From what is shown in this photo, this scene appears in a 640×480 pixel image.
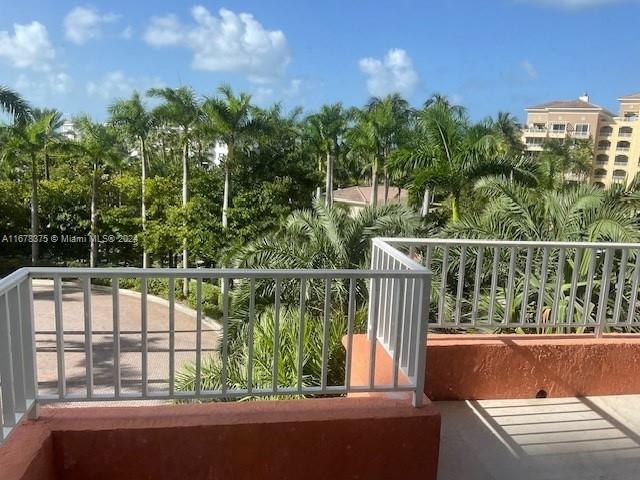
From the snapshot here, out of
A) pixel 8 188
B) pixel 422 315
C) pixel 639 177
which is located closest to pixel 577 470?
pixel 422 315

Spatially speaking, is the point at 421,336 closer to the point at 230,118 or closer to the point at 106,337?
the point at 106,337

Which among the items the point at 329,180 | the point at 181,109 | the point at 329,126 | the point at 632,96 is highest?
the point at 632,96

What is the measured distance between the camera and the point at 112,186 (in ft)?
73.3

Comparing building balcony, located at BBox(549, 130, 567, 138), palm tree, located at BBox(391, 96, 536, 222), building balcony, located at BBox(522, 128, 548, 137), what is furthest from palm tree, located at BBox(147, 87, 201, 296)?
building balcony, located at BBox(522, 128, 548, 137)

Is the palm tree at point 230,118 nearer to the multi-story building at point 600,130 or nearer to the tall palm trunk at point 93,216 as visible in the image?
the tall palm trunk at point 93,216

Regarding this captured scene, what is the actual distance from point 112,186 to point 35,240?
374cm

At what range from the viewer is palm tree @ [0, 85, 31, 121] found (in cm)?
1638

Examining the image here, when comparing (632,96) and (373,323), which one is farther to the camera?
(632,96)

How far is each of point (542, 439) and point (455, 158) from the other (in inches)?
368

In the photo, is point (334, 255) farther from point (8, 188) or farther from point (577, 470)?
point (8, 188)

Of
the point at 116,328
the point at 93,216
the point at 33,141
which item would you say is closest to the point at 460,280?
the point at 116,328

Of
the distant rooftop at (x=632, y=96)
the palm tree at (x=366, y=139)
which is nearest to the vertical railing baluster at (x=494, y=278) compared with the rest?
the palm tree at (x=366, y=139)

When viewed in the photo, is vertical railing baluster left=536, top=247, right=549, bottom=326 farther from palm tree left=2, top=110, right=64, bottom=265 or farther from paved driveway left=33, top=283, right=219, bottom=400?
palm tree left=2, top=110, right=64, bottom=265

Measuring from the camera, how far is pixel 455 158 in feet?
37.6
